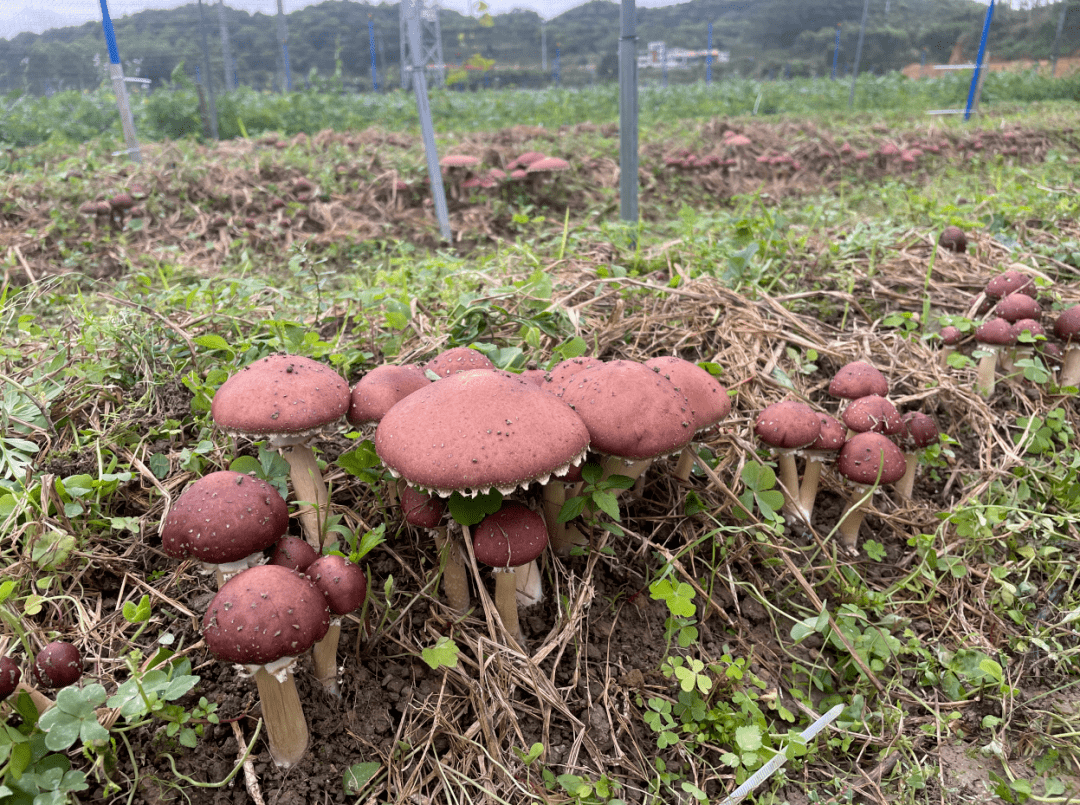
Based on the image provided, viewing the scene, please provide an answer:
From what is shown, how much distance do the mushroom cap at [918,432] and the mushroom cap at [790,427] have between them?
0.55m

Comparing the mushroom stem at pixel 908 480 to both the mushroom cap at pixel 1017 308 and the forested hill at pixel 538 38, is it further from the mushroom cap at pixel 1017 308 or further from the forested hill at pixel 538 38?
the forested hill at pixel 538 38

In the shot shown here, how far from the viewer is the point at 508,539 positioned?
1990mm

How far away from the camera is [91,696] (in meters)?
1.66

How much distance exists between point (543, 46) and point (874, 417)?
128 ft

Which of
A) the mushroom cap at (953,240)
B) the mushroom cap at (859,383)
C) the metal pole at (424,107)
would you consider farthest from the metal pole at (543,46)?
the mushroom cap at (859,383)

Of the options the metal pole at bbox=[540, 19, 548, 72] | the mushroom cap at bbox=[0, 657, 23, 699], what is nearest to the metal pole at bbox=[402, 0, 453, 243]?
the mushroom cap at bbox=[0, 657, 23, 699]

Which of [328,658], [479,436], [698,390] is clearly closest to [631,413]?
[698,390]

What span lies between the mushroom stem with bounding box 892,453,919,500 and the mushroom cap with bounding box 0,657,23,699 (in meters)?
3.41

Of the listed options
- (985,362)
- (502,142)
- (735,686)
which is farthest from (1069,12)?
(735,686)

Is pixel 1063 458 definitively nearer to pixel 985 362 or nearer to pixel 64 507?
pixel 985 362

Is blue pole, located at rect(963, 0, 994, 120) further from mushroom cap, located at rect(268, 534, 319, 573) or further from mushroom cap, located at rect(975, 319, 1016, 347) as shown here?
mushroom cap, located at rect(268, 534, 319, 573)

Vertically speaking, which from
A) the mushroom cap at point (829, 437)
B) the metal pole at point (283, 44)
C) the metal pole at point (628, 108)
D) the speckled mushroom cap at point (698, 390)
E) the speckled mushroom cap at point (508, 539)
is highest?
the metal pole at point (283, 44)

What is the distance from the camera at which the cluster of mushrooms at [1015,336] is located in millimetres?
3453

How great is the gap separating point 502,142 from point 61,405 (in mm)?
9996
